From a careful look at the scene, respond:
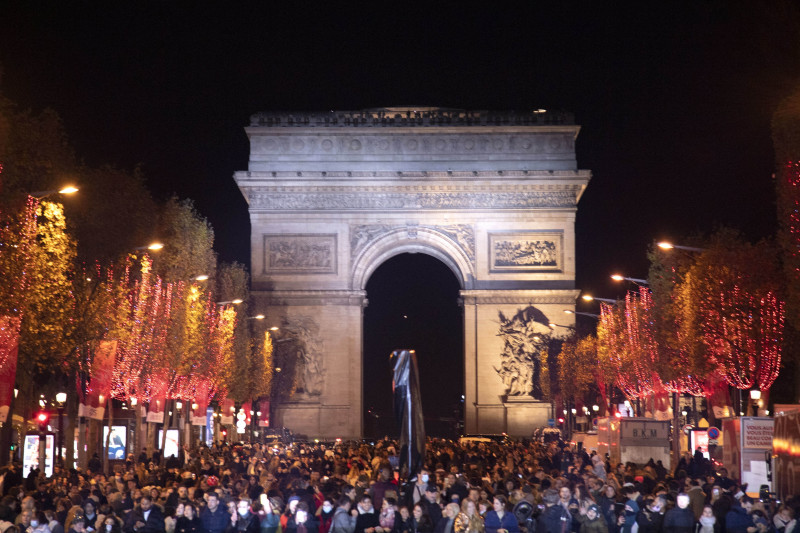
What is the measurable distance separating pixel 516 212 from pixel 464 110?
7181 mm

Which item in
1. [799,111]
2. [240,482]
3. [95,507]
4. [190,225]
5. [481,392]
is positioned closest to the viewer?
[95,507]

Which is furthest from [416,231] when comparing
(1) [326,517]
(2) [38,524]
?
(2) [38,524]

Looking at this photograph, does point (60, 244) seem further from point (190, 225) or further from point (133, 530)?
point (190, 225)

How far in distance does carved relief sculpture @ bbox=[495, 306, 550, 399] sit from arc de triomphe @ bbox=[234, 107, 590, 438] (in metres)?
0.06

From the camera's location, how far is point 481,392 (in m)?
74.0

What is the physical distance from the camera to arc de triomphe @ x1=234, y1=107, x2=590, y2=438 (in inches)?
2908

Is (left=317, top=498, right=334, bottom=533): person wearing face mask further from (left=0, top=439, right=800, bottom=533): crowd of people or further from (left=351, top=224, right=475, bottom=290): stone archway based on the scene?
(left=351, top=224, right=475, bottom=290): stone archway

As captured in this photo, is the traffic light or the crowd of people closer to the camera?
the crowd of people

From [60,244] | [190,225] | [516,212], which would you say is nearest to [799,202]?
[60,244]

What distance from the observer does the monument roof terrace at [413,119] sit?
74625 millimetres

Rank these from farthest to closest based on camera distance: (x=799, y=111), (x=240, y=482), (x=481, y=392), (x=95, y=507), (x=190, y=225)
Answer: (x=481, y=392), (x=190, y=225), (x=799, y=111), (x=240, y=482), (x=95, y=507)

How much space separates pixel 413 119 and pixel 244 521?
5640cm

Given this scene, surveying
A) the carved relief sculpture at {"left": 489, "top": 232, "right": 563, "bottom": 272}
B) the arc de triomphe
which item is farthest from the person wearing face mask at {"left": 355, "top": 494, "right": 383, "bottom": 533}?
the carved relief sculpture at {"left": 489, "top": 232, "right": 563, "bottom": 272}

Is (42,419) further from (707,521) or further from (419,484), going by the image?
(707,521)
